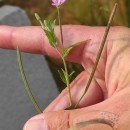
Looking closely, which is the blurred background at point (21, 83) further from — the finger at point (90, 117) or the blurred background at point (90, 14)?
the finger at point (90, 117)

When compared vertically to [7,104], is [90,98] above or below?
above

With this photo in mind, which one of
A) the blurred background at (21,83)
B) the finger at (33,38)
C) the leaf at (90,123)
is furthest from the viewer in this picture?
the blurred background at (21,83)

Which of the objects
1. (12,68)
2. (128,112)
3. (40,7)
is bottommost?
(40,7)

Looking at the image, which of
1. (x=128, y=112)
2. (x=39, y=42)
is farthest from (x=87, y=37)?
(x=128, y=112)

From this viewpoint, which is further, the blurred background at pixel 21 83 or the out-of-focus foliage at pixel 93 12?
the out-of-focus foliage at pixel 93 12

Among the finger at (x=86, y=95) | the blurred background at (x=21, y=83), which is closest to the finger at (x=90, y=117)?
the finger at (x=86, y=95)

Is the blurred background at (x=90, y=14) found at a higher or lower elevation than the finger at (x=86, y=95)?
lower

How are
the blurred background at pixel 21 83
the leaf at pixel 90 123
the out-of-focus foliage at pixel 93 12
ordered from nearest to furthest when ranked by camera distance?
the leaf at pixel 90 123 → the blurred background at pixel 21 83 → the out-of-focus foliage at pixel 93 12

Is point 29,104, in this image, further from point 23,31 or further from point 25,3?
point 25,3
